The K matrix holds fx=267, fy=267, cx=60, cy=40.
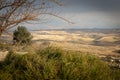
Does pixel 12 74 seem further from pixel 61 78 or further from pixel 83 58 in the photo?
pixel 83 58

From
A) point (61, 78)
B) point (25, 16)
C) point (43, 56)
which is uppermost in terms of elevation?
point (25, 16)

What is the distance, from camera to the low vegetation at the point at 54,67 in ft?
28.7

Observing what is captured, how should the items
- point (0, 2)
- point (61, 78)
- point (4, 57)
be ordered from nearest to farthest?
point (0, 2) → point (61, 78) → point (4, 57)

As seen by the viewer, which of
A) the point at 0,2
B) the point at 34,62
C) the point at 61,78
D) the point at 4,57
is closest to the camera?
the point at 0,2

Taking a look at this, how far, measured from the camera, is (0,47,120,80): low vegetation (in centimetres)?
874

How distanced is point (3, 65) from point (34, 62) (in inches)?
51.0

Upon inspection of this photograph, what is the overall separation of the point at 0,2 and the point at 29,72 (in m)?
2.49

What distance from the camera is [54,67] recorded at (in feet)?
29.2

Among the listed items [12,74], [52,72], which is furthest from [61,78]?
[12,74]

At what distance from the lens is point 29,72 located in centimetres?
893

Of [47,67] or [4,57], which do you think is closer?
[47,67]

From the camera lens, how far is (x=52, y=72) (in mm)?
8719

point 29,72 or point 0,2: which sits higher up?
point 0,2

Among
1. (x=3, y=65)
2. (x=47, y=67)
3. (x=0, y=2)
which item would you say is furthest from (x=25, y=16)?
(x=3, y=65)
